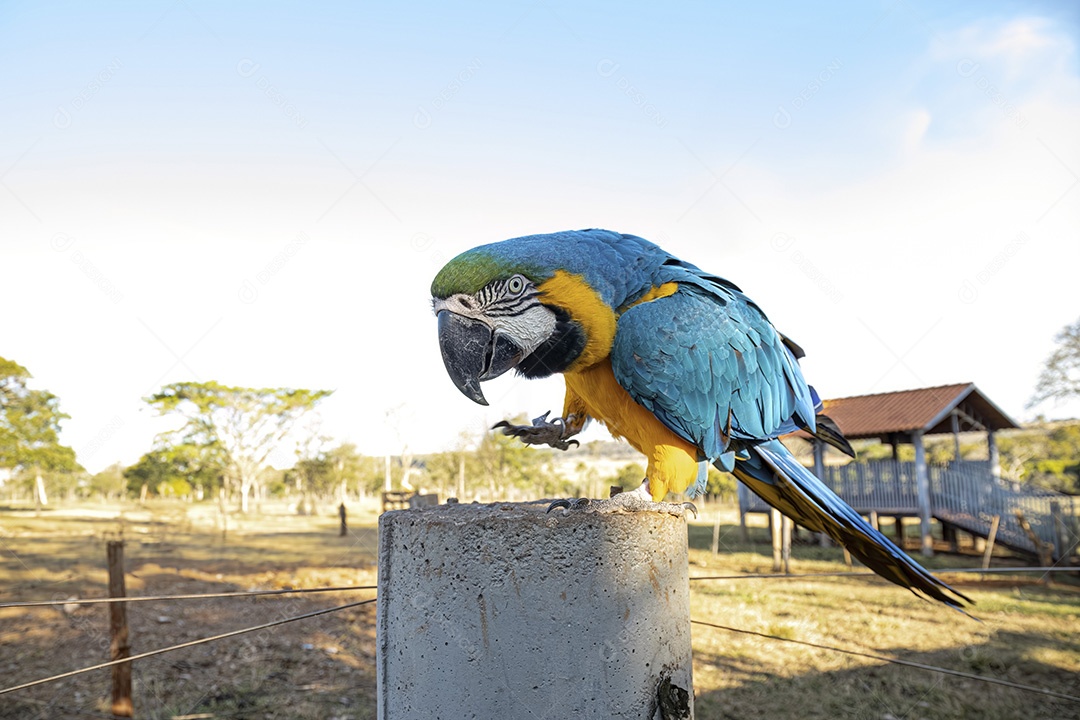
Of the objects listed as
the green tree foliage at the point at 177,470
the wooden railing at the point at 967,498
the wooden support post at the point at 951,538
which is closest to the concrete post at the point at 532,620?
the wooden railing at the point at 967,498

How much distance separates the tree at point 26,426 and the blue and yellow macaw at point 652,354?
22841mm

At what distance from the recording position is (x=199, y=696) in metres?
5.69

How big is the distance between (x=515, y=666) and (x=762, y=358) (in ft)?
5.21

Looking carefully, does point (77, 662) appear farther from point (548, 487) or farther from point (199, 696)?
point (548, 487)

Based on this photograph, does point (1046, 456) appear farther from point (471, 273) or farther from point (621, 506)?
point (471, 273)

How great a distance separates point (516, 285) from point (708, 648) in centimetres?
626

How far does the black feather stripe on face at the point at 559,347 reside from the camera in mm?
2166

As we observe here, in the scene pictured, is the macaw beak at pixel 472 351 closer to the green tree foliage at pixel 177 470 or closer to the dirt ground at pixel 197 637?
the dirt ground at pixel 197 637

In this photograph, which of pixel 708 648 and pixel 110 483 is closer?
pixel 708 648

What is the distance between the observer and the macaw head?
2.11 m

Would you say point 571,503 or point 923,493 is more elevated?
point 571,503

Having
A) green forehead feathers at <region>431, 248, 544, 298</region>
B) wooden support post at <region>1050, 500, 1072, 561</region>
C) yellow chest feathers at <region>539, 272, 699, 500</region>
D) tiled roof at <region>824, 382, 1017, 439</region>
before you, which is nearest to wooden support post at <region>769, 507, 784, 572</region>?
tiled roof at <region>824, 382, 1017, 439</region>

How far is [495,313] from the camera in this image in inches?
83.1

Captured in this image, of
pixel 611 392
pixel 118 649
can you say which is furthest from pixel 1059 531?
pixel 118 649
